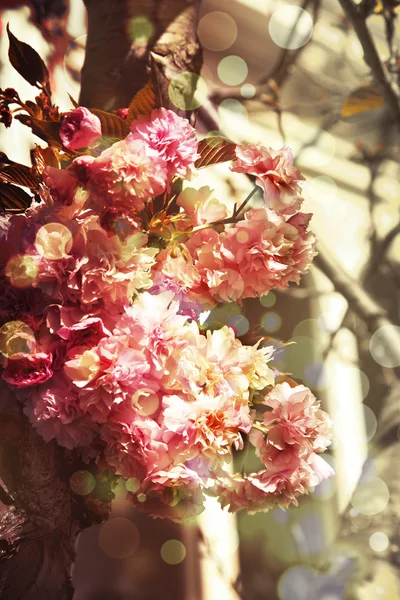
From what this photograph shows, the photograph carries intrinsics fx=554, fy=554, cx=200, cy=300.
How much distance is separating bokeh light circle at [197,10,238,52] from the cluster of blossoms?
71 centimetres

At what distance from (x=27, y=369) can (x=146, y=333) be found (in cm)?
11

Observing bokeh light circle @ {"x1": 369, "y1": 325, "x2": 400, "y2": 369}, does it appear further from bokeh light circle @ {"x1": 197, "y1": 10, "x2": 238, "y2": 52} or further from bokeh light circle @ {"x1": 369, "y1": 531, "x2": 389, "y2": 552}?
bokeh light circle @ {"x1": 197, "y1": 10, "x2": 238, "y2": 52}

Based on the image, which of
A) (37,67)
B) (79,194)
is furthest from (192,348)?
(37,67)

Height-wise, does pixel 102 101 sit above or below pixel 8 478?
above

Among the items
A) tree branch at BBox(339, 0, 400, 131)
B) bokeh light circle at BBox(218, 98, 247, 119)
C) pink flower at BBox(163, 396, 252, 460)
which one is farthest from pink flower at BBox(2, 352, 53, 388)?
bokeh light circle at BBox(218, 98, 247, 119)

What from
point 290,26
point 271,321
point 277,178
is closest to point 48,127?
point 277,178

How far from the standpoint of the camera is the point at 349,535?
3.09 ft

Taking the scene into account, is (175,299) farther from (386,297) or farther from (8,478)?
(386,297)

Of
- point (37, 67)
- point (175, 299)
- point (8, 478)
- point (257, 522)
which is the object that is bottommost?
point (257, 522)

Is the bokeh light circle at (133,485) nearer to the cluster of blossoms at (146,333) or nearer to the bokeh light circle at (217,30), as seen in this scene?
the cluster of blossoms at (146,333)

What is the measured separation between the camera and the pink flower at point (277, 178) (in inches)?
21.5

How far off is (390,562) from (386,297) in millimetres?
558

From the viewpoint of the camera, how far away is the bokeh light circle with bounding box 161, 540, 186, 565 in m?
0.75

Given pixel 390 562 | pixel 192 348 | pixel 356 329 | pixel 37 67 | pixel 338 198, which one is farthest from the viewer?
pixel 338 198
